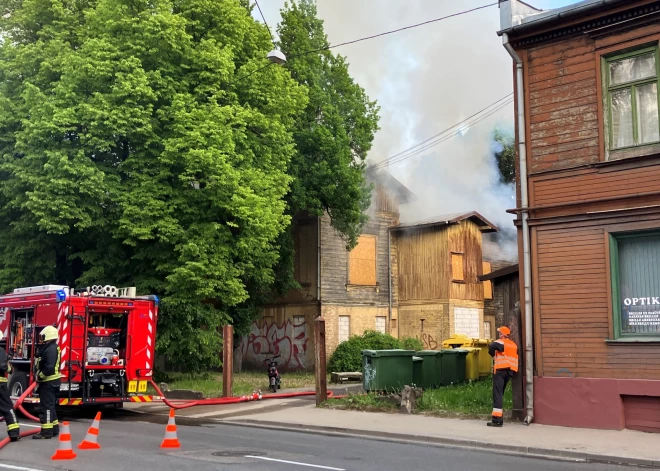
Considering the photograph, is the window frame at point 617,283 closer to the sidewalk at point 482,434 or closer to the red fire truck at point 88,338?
the sidewalk at point 482,434

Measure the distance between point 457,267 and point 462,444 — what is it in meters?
20.4

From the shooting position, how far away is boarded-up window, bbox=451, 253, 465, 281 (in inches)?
1204

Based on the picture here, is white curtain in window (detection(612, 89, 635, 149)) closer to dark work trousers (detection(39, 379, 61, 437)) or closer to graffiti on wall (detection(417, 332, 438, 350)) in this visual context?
dark work trousers (detection(39, 379, 61, 437))

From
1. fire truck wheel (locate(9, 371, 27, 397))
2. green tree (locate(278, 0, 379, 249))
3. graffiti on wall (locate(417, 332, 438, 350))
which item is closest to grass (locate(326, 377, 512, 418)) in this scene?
fire truck wheel (locate(9, 371, 27, 397))

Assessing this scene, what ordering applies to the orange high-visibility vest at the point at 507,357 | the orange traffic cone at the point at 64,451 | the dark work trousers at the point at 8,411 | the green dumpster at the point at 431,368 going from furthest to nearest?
the green dumpster at the point at 431,368, the orange high-visibility vest at the point at 507,357, the dark work trousers at the point at 8,411, the orange traffic cone at the point at 64,451

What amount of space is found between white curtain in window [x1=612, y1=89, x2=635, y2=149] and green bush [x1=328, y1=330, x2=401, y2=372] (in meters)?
16.7

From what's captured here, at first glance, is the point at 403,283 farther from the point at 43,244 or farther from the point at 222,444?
the point at 222,444

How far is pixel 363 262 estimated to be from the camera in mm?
30719

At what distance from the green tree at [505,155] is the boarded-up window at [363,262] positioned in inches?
515

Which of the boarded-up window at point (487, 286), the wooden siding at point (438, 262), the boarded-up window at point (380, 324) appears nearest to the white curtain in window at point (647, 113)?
the wooden siding at point (438, 262)

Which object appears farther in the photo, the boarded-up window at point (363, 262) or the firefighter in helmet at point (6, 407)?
the boarded-up window at point (363, 262)

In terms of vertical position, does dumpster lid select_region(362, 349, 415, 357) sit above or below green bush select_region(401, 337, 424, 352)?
above

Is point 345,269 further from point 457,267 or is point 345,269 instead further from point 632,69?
point 632,69

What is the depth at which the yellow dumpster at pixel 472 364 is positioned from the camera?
19469 millimetres
